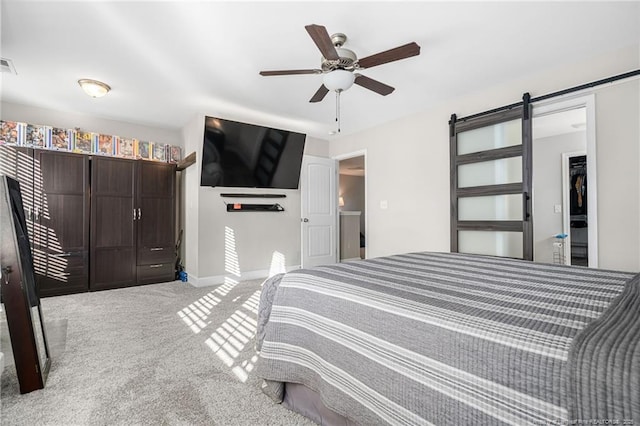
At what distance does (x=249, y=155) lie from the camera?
14.8 ft

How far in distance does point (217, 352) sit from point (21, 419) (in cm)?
101

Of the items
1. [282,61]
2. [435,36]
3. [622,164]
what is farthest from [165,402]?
[622,164]

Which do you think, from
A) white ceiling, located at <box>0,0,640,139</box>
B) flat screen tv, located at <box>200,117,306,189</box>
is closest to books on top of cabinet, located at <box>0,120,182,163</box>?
white ceiling, located at <box>0,0,640,139</box>

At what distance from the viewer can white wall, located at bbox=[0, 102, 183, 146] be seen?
3847 millimetres

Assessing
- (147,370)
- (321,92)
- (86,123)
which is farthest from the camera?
(86,123)

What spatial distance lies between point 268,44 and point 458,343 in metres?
2.55

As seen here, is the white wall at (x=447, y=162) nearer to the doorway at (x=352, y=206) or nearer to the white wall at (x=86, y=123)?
the doorway at (x=352, y=206)

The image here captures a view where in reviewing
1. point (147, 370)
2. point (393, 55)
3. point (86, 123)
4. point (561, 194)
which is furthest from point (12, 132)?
point (561, 194)

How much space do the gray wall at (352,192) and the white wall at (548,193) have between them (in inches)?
201

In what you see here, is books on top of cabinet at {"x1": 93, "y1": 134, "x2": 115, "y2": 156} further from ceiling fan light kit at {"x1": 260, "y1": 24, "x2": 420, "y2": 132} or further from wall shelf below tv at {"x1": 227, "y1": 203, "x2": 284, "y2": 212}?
ceiling fan light kit at {"x1": 260, "y1": 24, "x2": 420, "y2": 132}

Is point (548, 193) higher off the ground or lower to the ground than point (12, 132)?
lower

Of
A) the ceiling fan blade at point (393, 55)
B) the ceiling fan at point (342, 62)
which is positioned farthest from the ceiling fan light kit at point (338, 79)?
the ceiling fan blade at point (393, 55)

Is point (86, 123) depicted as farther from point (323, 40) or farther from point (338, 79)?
point (323, 40)

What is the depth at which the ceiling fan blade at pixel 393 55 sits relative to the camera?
6.50 feet
